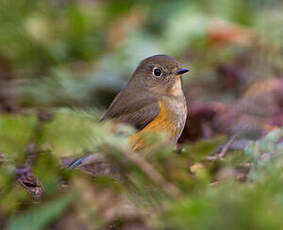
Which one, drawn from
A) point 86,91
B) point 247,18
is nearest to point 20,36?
point 86,91

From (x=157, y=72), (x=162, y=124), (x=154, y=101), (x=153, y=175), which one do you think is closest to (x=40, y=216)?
(x=153, y=175)

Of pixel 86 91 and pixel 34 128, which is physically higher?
pixel 34 128

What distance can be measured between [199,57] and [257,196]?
16.0 ft

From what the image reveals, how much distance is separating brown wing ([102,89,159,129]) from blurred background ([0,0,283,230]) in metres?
0.28

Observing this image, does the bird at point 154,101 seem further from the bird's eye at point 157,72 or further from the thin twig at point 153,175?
the thin twig at point 153,175

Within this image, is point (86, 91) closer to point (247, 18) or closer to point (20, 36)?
point (20, 36)

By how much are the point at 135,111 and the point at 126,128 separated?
1.96m

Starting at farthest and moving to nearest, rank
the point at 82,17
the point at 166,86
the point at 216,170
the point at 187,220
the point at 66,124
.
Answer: the point at 82,17, the point at 166,86, the point at 216,170, the point at 66,124, the point at 187,220

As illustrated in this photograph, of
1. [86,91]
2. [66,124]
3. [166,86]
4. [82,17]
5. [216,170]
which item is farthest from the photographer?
[82,17]

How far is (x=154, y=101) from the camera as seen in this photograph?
15.2 ft

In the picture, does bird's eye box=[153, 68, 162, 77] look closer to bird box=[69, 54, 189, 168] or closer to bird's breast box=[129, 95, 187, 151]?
bird box=[69, 54, 189, 168]

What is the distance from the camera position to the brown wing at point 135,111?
4383 millimetres

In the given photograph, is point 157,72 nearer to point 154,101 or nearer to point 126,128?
point 154,101

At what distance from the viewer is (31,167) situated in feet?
9.11
